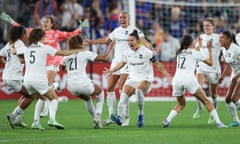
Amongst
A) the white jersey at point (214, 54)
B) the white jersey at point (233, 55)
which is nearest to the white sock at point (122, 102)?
the white jersey at point (233, 55)

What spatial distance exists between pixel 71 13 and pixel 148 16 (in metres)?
2.96

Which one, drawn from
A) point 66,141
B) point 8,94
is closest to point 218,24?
point 8,94

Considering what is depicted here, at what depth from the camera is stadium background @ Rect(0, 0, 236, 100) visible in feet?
80.6

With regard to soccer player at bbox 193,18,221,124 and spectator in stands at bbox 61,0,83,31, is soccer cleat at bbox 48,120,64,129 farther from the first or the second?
spectator in stands at bbox 61,0,83,31

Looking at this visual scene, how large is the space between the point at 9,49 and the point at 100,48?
10.8 m

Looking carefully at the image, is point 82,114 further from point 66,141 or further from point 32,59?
point 66,141

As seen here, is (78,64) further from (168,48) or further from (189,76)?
(168,48)

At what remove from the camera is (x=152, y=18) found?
87.6 ft

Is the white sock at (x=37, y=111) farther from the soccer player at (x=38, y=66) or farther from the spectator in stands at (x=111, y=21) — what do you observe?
the spectator in stands at (x=111, y=21)

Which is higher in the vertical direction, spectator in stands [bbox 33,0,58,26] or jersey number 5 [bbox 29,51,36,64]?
spectator in stands [bbox 33,0,58,26]

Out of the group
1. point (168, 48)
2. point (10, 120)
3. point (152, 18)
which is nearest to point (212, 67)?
point (10, 120)

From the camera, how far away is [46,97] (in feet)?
46.3

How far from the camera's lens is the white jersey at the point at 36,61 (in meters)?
13.7

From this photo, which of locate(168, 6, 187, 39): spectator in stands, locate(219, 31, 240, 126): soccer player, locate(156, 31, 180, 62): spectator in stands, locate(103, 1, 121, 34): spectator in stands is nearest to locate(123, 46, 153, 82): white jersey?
locate(219, 31, 240, 126): soccer player
